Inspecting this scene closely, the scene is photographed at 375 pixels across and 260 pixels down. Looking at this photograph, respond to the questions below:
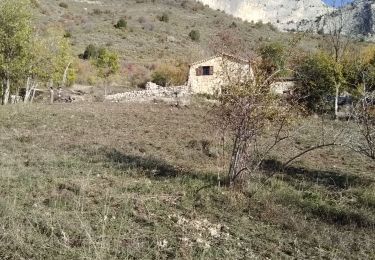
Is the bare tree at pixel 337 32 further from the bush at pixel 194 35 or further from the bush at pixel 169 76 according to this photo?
the bush at pixel 194 35

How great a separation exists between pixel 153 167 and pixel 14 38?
1737 cm

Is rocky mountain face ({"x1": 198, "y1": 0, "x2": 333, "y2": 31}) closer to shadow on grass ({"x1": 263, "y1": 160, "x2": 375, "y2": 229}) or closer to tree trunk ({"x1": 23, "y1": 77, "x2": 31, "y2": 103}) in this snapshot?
tree trunk ({"x1": 23, "y1": 77, "x2": 31, "y2": 103})

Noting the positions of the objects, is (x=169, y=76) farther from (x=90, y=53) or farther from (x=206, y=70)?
(x=90, y=53)

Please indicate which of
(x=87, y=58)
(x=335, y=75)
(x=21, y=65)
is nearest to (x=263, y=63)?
(x=21, y=65)

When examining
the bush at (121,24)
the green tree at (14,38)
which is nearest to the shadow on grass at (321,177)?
the green tree at (14,38)

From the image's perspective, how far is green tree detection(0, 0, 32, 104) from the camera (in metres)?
24.6

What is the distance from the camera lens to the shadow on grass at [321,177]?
1112cm

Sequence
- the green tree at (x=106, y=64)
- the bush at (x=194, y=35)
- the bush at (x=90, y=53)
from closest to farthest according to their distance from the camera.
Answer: the green tree at (x=106, y=64)
the bush at (x=90, y=53)
the bush at (x=194, y=35)

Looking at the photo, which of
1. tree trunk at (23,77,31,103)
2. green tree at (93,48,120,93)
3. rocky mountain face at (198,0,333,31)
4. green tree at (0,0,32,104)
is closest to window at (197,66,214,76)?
green tree at (93,48,120,93)

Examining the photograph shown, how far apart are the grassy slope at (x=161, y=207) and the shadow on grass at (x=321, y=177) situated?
3 centimetres

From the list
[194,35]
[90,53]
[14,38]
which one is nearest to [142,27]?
[194,35]

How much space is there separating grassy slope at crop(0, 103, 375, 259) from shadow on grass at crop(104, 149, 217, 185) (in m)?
0.03

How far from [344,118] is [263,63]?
20.3 m

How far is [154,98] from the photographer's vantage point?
101ft
